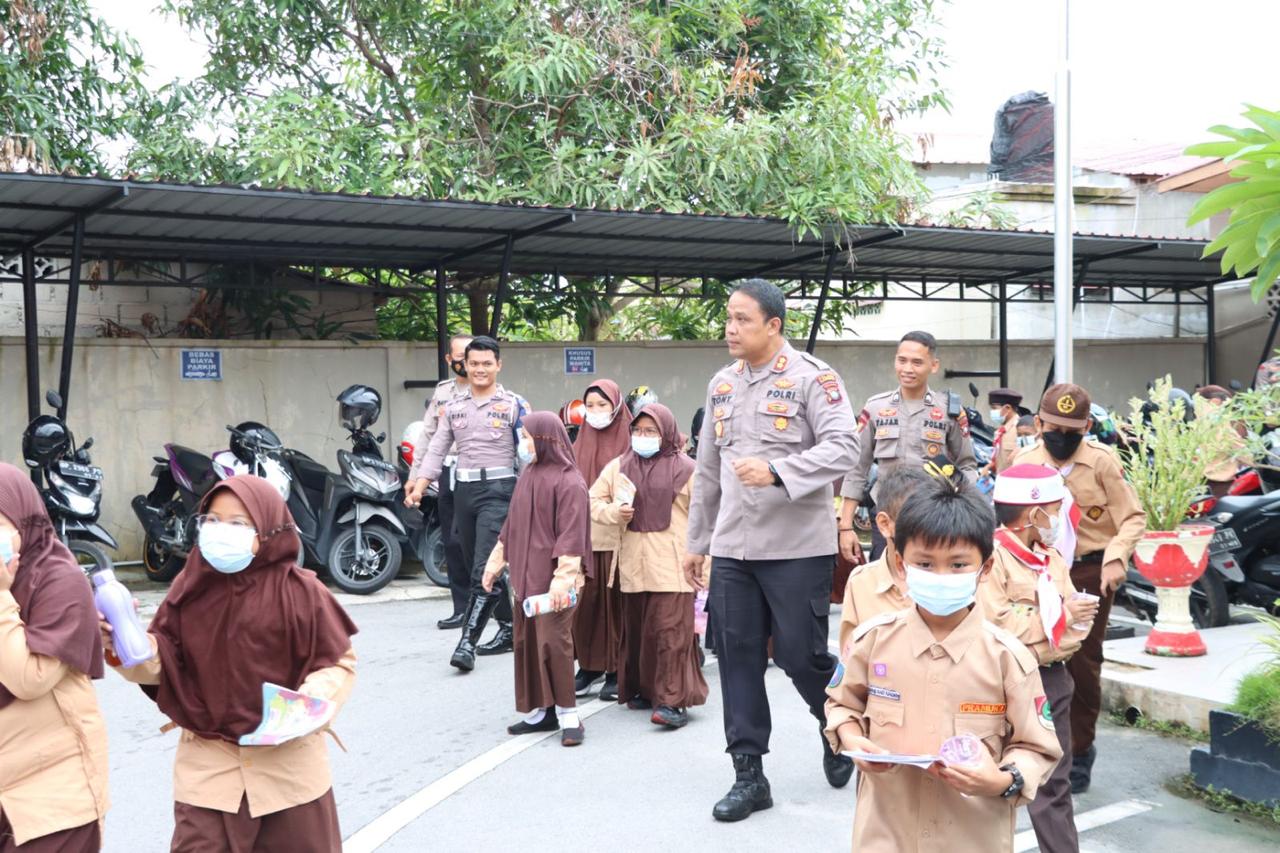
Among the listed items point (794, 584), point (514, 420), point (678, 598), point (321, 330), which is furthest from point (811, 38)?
point (794, 584)

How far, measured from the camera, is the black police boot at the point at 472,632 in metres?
7.25

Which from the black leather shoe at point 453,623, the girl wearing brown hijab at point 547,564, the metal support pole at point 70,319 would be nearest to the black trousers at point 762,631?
the girl wearing brown hijab at point 547,564

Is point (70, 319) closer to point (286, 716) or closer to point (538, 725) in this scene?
point (538, 725)

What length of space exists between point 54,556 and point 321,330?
11.9m

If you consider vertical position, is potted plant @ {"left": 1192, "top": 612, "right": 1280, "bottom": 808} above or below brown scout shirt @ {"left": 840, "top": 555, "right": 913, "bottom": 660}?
below

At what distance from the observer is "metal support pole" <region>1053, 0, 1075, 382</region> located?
1053cm

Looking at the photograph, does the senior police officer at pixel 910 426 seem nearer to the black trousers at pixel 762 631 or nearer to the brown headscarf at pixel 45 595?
the black trousers at pixel 762 631

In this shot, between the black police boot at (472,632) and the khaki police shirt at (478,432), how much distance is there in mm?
948

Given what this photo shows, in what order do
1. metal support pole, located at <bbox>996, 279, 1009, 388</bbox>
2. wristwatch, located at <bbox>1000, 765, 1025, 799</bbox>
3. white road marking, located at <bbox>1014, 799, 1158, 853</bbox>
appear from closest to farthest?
wristwatch, located at <bbox>1000, 765, 1025, 799</bbox> → white road marking, located at <bbox>1014, 799, 1158, 853</bbox> → metal support pole, located at <bbox>996, 279, 1009, 388</bbox>

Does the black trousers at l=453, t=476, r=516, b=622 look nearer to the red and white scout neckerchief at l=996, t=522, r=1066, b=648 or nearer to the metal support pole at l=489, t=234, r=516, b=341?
the red and white scout neckerchief at l=996, t=522, r=1066, b=648

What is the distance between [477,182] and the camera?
13.4 meters

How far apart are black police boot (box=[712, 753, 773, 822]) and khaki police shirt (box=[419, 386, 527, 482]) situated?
3.42 m

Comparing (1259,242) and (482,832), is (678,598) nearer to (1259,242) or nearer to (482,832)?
(482,832)

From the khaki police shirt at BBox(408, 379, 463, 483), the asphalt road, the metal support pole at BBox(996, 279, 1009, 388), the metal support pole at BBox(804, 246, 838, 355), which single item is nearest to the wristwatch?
the asphalt road
